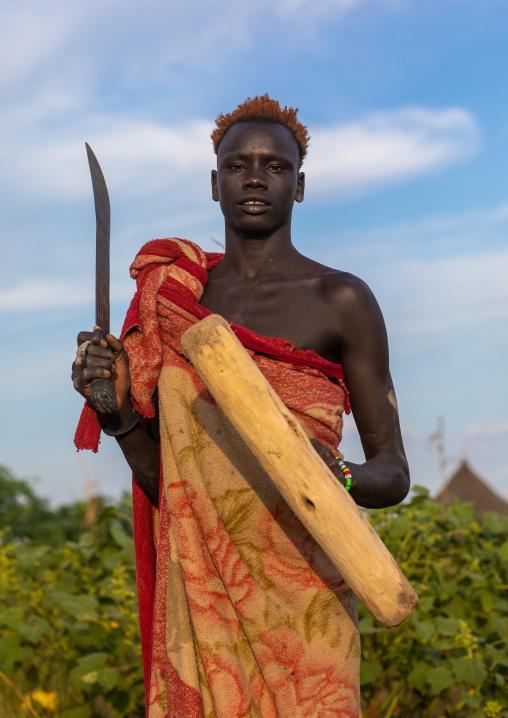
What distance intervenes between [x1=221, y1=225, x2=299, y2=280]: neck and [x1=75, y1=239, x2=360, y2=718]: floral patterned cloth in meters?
0.28

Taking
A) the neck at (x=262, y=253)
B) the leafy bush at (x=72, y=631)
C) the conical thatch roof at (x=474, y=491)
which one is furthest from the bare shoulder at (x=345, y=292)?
the conical thatch roof at (x=474, y=491)

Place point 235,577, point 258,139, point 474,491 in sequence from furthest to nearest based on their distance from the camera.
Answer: point 474,491
point 258,139
point 235,577

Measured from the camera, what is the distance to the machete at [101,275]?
2.21 metres

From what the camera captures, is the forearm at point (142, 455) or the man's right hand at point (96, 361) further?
the forearm at point (142, 455)

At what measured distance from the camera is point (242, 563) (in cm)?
221

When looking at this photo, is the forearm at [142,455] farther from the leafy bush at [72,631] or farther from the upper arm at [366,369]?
the leafy bush at [72,631]

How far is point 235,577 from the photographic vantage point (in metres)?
2.20

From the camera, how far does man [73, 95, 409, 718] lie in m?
2.17

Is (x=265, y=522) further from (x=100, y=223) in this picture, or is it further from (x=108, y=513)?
(x=108, y=513)

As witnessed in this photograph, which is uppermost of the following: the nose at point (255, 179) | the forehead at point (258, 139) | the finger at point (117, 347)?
the forehead at point (258, 139)

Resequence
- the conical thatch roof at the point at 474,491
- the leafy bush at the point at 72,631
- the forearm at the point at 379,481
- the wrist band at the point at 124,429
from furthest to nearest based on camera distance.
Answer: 1. the conical thatch roof at the point at 474,491
2. the leafy bush at the point at 72,631
3. the wrist band at the point at 124,429
4. the forearm at the point at 379,481

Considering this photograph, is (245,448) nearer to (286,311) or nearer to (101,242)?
(286,311)

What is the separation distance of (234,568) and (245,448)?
0.31m

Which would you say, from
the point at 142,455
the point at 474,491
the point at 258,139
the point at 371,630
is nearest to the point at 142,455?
the point at 142,455
